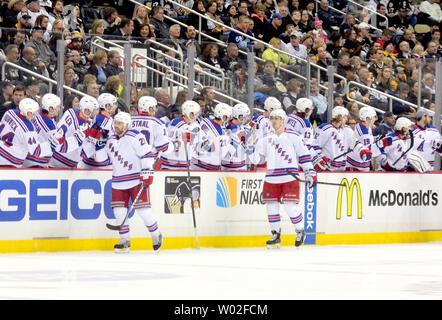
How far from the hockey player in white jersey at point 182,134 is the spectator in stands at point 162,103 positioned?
0.57 feet

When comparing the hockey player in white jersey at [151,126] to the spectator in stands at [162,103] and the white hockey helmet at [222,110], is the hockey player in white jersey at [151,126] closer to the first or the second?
the spectator in stands at [162,103]

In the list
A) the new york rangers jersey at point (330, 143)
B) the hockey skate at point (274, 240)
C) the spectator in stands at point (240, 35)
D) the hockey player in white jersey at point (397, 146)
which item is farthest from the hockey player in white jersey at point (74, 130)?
the hockey player in white jersey at point (397, 146)

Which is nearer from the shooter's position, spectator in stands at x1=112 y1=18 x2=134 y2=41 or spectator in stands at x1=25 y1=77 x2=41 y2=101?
spectator in stands at x1=25 y1=77 x2=41 y2=101

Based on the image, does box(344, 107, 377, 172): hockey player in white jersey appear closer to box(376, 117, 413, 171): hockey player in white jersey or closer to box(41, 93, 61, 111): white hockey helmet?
box(376, 117, 413, 171): hockey player in white jersey

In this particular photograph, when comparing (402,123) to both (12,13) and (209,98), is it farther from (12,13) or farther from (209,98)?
(12,13)

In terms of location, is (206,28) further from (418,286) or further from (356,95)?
(418,286)

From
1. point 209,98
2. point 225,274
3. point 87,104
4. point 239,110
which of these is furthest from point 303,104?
point 225,274

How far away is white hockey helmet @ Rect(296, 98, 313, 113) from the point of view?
15.5 meters

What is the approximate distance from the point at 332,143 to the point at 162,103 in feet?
9.21

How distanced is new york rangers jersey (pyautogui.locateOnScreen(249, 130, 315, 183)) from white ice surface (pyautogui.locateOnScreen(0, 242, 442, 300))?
0.97 m

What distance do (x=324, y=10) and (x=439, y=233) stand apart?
279 inches

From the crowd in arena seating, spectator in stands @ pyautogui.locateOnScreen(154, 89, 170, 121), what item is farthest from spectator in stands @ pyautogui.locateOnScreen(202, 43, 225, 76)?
spectator in stands @ pyautogui.locateOnScreen(154, 89, 170, 121)

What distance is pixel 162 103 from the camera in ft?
47.9
